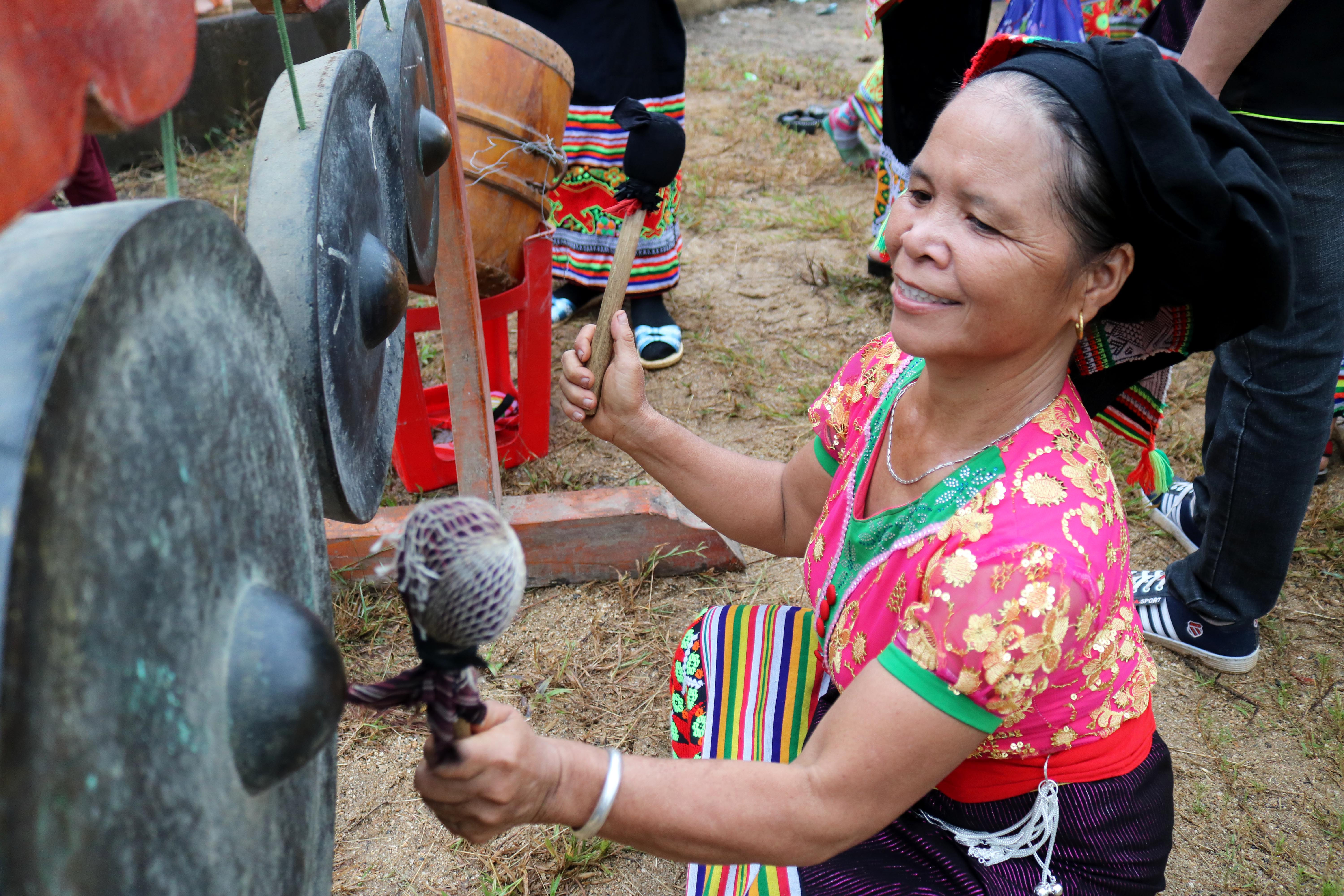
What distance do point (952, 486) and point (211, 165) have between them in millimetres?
3810

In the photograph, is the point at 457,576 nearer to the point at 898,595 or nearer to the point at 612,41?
the point at 898,595

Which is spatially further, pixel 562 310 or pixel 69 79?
pixel 562 310

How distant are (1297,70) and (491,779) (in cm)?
160

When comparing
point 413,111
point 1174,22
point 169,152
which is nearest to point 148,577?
point 169,152

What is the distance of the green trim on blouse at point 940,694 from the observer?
973 millimetres

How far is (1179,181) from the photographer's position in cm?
94

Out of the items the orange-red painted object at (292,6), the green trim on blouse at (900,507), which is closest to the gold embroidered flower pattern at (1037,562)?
the green trim on blouse at (900,507)

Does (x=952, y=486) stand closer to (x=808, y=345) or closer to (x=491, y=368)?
(x=491, y=368)

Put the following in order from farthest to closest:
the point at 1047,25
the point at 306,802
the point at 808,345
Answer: the point at 808,345, the point at 1047,25, the point at 306,802

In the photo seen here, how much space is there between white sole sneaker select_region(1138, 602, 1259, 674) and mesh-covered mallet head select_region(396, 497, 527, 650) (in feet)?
5.55

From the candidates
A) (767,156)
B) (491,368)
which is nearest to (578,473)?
(491,368)

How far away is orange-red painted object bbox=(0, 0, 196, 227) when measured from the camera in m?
0.42

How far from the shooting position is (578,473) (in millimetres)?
2475

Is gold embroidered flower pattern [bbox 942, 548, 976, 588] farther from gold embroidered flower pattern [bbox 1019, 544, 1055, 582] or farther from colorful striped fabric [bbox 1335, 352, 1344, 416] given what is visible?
colorful striped fabric [bbox 1335, 352, 1344, 416]
